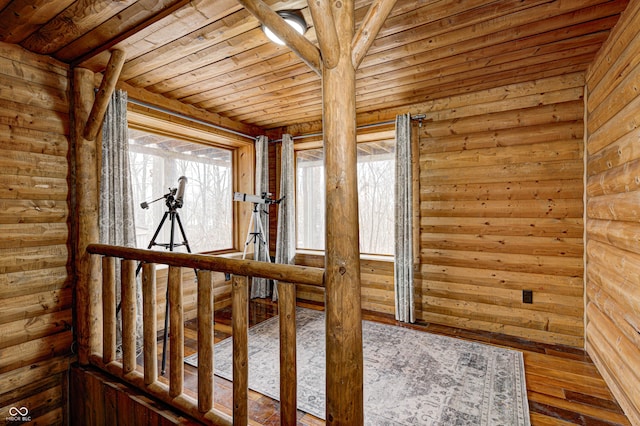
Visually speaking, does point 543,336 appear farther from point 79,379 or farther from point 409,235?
point 79,379

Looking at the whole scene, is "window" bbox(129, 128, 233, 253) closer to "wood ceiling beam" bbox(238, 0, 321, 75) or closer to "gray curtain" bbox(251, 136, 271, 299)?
"gray curtain" bbox(251, 136, 271, 299)

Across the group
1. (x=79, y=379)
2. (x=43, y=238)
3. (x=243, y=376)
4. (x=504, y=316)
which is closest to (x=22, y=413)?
(x=79, y=379)

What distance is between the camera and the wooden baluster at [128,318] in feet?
6.85

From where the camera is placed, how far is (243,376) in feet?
5.25

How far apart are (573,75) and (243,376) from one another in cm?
352

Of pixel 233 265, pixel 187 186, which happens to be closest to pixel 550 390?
pixel 233 265

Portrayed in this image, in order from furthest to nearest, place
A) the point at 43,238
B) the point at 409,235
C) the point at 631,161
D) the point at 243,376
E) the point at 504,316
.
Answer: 1. the point at 409,235
2. the point at 504,316
3. the point at 43,238
4. the point at 631,161
5. the point at 243,376

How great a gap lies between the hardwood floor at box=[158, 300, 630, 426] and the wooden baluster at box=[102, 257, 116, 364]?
558 mm

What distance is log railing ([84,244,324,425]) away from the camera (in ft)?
4.90

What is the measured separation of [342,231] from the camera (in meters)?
1.29

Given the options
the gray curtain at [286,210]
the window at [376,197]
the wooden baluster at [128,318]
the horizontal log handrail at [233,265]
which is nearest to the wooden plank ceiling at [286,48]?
the window at [376,197]

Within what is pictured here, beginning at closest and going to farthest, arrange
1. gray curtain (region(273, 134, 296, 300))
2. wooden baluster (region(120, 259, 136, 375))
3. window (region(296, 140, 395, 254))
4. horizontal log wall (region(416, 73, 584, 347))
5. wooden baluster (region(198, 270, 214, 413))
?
wooden baluster (region(198, 270, 214, 413)), wooden baluster (region(120, 259, 136, 375)), horizontal log wall (region(416, 73, 584, 347)), window (region(296, 140, 395, 254)), gray curtain (region(273, 134, 296, 300))

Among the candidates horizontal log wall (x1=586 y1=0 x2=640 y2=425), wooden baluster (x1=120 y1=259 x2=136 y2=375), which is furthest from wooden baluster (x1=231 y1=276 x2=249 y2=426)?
horizontal log wall (x1=586 y1=0 x2=640 y2=425)

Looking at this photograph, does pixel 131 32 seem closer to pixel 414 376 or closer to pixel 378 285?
pixel 414 376
